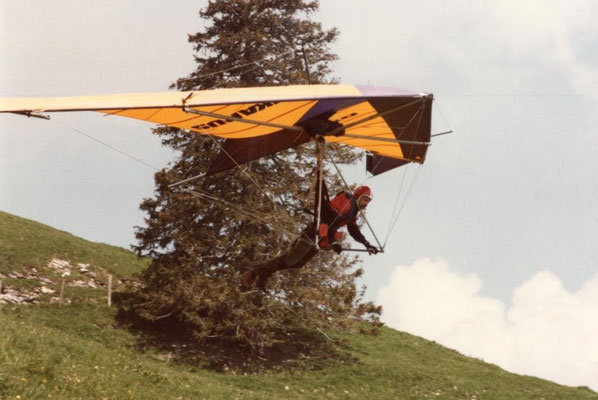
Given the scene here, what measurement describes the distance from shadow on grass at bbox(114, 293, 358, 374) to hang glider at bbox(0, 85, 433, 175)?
33.4 feet

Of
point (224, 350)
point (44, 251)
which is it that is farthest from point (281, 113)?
point (44, 251)

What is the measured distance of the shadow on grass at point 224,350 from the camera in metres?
24.0

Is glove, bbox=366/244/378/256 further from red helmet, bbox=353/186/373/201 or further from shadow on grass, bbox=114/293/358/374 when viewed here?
shadow on grass, bbox=114/293/358/374

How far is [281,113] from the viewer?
12.7m

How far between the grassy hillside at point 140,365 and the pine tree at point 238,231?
1744 mm

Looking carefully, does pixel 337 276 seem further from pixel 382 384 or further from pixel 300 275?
pixel 382 384

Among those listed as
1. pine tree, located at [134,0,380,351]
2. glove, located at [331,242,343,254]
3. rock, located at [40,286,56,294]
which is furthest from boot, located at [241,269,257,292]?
rock, located at [40,286,56,294]

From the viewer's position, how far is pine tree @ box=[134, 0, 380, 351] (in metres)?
23.3

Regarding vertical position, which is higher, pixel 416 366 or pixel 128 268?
pixel 128 268

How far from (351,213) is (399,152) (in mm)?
4958

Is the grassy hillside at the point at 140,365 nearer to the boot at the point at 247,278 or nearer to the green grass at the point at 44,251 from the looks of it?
the green grass at the point at 44,251

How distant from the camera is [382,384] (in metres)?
24.4

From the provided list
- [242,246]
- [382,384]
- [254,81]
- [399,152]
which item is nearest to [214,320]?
[242,246]

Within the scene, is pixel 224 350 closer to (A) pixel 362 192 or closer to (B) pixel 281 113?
(B) pixel 281 113
